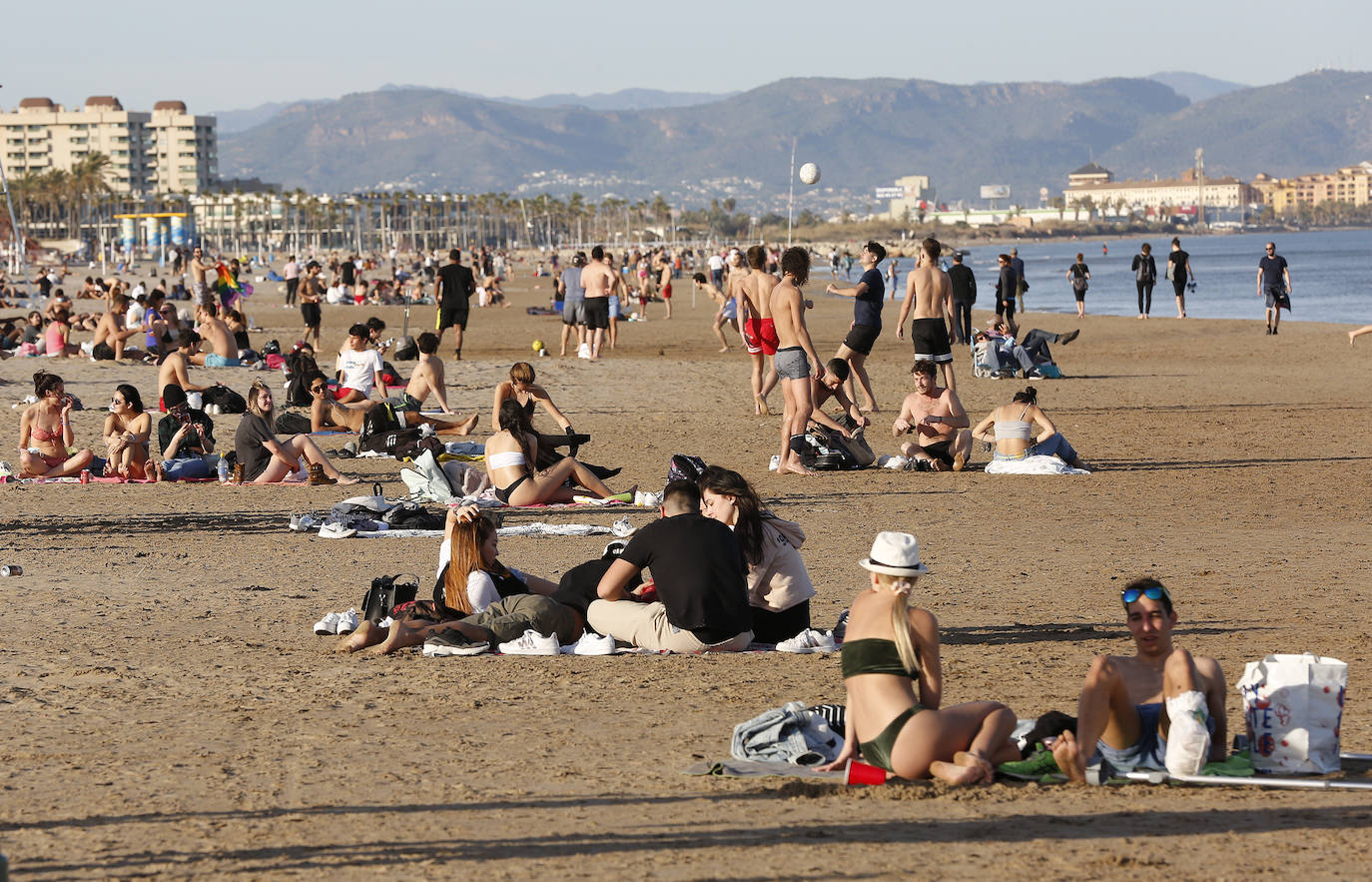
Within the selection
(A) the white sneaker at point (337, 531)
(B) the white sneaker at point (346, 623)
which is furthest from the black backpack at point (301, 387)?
(B) the white sneaker at point (346, 623)

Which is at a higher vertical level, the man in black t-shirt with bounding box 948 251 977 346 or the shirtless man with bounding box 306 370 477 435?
the man in black t-shirt with bounding box 948 251 977 346

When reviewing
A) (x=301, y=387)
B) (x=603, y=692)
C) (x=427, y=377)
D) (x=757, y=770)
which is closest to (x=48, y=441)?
(x=301, y=387)

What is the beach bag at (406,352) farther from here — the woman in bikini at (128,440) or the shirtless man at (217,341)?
the woman in bikini at (128,440)

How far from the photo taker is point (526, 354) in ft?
78.5

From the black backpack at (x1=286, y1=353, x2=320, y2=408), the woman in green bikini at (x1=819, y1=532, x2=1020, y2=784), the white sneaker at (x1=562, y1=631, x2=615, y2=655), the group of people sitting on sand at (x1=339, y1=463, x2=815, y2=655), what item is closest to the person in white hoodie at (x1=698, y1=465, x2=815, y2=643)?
the group of people sitting on sand at (x1=339, y1=463, x2=815, y2=655)

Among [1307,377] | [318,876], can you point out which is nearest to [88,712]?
[318,876]

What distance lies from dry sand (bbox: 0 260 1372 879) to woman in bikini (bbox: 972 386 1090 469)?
1.00ft

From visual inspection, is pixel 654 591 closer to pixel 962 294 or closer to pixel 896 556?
pixel 896 556

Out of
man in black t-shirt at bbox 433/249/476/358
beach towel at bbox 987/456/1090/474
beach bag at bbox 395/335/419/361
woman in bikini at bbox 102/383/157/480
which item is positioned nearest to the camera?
beach towel at bbox 987/456/1090/474

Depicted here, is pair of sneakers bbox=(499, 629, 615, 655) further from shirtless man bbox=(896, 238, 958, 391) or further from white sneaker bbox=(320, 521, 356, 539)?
shirtless man bbox=(896, 238, 958, 391)

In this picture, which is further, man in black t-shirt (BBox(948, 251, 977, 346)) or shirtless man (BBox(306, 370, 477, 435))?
man in black t-shirt (BBox(948, 251, 977, 346))

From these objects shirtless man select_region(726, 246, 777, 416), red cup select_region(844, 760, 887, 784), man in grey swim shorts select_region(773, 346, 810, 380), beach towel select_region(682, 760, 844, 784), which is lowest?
beach towel select_region(682, 760, 844, 784)

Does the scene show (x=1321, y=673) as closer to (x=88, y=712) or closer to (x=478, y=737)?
(x=478, y=737)

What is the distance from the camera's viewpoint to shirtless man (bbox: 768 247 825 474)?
12039 mm
